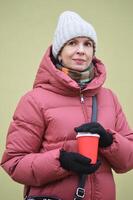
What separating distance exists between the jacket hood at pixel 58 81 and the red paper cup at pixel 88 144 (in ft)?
0.79

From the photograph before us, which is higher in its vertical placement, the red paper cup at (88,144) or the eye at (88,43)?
the eye at (88,43)

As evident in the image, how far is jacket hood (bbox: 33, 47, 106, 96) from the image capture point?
5.06ft

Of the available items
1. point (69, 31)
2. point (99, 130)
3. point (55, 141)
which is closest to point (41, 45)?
point (69, 31)

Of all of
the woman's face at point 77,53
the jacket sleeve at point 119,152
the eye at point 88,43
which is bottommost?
the jacket sleeve at point 119,152

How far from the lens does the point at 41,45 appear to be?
251 centimetres

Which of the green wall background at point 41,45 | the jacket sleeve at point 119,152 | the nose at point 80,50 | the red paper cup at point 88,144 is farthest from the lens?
the green wall background at point 41,45

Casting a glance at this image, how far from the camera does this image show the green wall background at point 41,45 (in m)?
2.45

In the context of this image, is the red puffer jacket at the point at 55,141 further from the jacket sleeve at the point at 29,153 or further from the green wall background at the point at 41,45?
the green wall background at the point at 41,45

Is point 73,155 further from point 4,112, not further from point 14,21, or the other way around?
point 14,21

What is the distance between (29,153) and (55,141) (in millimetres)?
112

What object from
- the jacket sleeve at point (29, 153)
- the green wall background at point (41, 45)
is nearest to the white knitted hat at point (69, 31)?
the jacket sleeve at point (29, 153)

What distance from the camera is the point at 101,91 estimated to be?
169 cm

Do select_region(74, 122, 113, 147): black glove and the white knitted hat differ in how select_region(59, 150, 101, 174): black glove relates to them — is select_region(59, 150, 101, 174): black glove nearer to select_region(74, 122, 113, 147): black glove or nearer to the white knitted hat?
select_region(74, 122, 113, 147): black glove

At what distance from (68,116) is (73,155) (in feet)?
0.63
